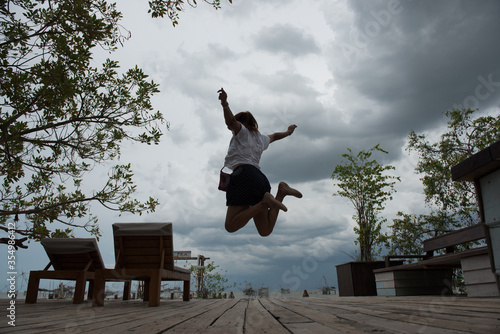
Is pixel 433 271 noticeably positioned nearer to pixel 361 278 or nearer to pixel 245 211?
pixel 361 278

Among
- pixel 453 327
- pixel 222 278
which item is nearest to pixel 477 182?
pixel 453 327

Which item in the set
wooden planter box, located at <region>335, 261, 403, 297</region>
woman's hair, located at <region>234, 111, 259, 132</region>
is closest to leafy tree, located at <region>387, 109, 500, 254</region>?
wooden planter box, located at <region>335, 261, 403, 297</region>

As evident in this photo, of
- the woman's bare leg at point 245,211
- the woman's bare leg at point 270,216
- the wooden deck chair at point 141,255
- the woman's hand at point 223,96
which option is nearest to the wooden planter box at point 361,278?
the wooden deck chair at point 141,255

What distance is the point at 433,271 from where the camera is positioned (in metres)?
6.55

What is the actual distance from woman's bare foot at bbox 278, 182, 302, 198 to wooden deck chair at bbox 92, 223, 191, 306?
1.95 metres

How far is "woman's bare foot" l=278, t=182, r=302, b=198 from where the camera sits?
3545 millimetres

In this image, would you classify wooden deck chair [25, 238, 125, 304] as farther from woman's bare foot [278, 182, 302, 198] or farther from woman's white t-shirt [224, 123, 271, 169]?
woman's bare foot [278, 182, 302, 198]

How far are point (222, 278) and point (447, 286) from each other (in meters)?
8.57

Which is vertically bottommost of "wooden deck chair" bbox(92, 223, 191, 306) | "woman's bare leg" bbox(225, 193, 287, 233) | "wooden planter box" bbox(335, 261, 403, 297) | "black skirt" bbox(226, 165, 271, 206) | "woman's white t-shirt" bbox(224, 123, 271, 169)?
"wooden planter box" bbox(335, 261, 403, 297)

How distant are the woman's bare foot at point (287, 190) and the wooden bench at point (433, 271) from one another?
7.76 ft

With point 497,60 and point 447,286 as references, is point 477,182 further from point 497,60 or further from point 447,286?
point 497,60

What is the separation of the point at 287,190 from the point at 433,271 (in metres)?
A: 4.90

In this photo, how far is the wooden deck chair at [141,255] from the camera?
4.36 metres

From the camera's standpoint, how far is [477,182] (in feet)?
9.09
